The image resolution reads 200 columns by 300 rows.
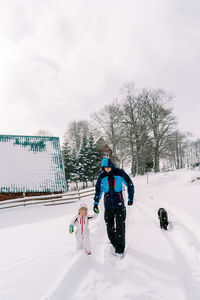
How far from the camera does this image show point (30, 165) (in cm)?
1413

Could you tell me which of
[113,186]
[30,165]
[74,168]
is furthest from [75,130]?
[113,186]

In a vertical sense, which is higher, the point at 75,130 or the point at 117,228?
the point at 75,130

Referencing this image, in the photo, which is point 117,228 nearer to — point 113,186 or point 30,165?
point 113,186

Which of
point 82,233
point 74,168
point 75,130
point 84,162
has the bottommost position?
point 82,233

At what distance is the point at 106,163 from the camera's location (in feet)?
12.5

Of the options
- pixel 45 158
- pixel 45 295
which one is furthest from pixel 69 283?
pixel 45 158

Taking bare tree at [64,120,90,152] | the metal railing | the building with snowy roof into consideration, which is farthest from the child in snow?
bare tree at [64,120,90,152]

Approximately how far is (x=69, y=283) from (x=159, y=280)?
1223mm

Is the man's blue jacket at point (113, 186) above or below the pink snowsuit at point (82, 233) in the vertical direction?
above

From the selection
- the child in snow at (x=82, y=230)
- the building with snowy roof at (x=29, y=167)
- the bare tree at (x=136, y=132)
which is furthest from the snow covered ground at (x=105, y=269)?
the bare tree at (x=136, y=132)

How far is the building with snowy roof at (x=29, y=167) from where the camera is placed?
13.2 meters

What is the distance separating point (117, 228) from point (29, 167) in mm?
11912

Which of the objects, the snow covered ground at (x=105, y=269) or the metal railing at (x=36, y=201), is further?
the metal railing at (x=36, y=201)

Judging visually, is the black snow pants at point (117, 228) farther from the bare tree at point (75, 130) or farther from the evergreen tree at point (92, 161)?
the bare tree at point (75, 130)
